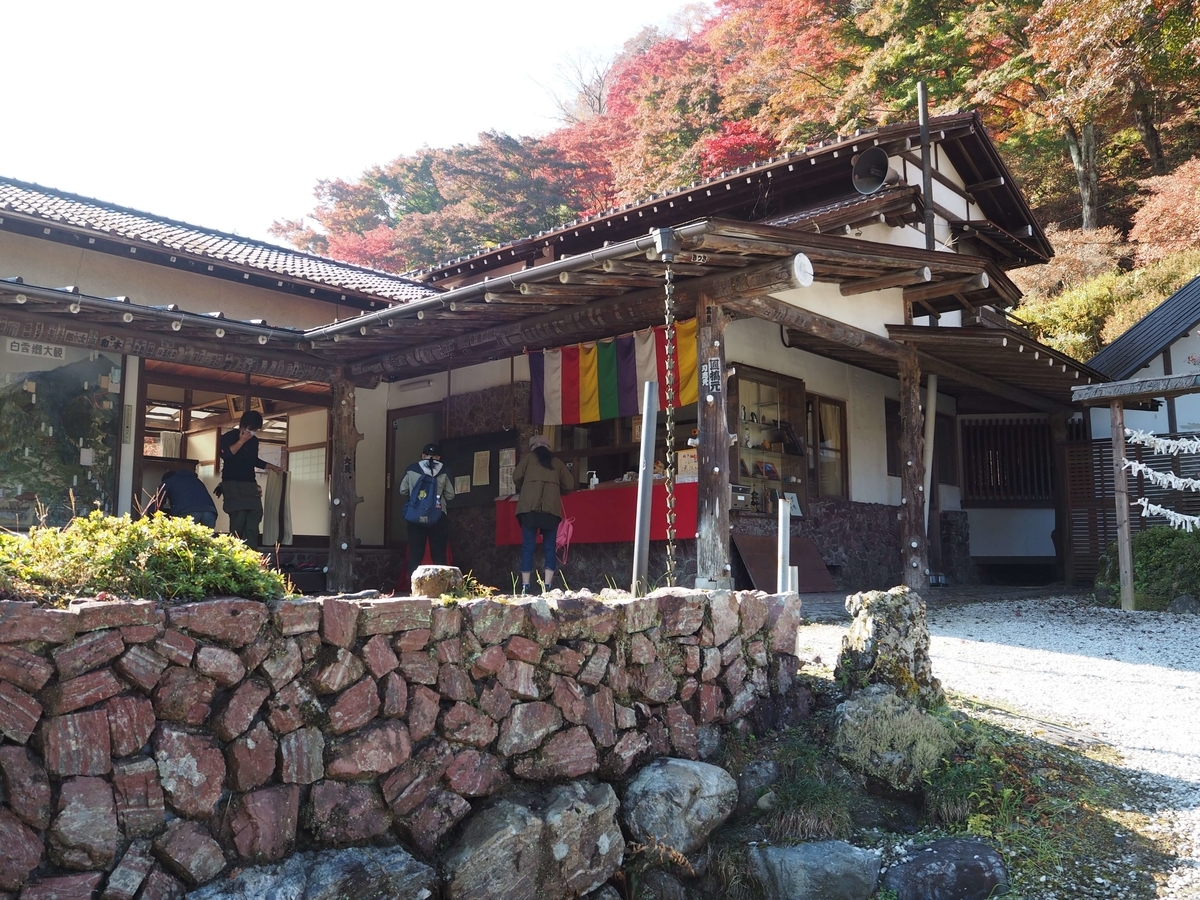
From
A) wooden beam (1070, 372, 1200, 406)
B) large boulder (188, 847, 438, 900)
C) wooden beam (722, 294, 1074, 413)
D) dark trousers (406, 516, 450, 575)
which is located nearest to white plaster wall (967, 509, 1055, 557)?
wooden beam (722, 294, 1074, 413)

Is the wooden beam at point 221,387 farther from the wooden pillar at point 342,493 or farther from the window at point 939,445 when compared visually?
the window at point 939,445

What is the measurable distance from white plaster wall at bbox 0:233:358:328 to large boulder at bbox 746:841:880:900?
8827 mm

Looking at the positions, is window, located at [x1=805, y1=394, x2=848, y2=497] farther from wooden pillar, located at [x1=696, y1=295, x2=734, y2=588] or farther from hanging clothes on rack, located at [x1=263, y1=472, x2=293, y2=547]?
hanging clothes on rack, located at [x1=263, y1=472, x2=293, y2=547]

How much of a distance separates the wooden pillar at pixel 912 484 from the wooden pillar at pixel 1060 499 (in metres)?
3.90

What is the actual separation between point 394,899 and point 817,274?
756 cm

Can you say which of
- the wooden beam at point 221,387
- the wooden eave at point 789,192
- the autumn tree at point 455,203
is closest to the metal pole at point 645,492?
the wooden beam at point 221,387

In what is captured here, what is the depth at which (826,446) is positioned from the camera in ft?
44.5

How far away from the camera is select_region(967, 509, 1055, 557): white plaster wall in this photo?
15.8 meters

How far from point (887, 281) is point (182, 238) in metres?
8.64

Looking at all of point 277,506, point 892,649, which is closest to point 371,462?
point 277,506

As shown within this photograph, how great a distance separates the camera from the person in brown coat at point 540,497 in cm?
1018

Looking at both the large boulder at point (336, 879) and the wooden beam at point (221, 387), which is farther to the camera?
the wooden beam at point (221, 387)

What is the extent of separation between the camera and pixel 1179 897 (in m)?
4.41

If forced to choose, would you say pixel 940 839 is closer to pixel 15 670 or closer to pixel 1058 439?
pixel 15 670
